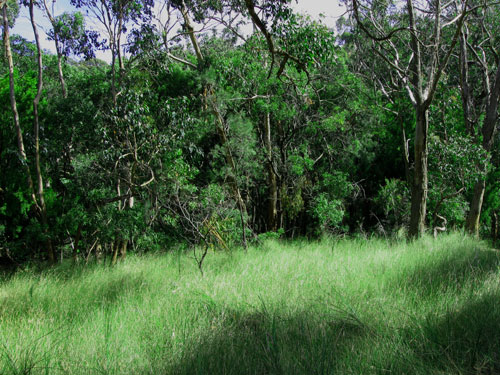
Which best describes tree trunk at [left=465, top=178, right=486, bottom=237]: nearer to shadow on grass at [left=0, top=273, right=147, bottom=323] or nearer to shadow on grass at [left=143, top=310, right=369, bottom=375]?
shadow on grass at [left=143, top=310, right=369, bottom=375]

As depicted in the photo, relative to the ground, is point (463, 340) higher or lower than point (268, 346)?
higher

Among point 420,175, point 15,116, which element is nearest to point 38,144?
point 15,116

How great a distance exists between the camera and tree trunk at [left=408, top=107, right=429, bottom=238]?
8.31m

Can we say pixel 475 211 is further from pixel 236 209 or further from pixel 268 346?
pixel 268 346

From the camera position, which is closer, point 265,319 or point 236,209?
point 265,319

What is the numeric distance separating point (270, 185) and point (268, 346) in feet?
30.2

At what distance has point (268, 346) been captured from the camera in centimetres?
312

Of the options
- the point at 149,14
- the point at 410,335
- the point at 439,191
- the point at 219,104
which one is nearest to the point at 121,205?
the point at 219,104

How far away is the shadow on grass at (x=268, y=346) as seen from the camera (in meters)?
2.88

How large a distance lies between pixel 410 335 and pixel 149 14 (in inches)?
312

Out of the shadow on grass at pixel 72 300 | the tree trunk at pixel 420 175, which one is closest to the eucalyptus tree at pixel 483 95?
the tree trunk at pixel 420 175

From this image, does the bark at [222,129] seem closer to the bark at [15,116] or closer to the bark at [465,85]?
the bark at [15,116]

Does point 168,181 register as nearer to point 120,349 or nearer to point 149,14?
point 149,14

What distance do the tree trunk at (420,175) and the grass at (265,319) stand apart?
2.63m
